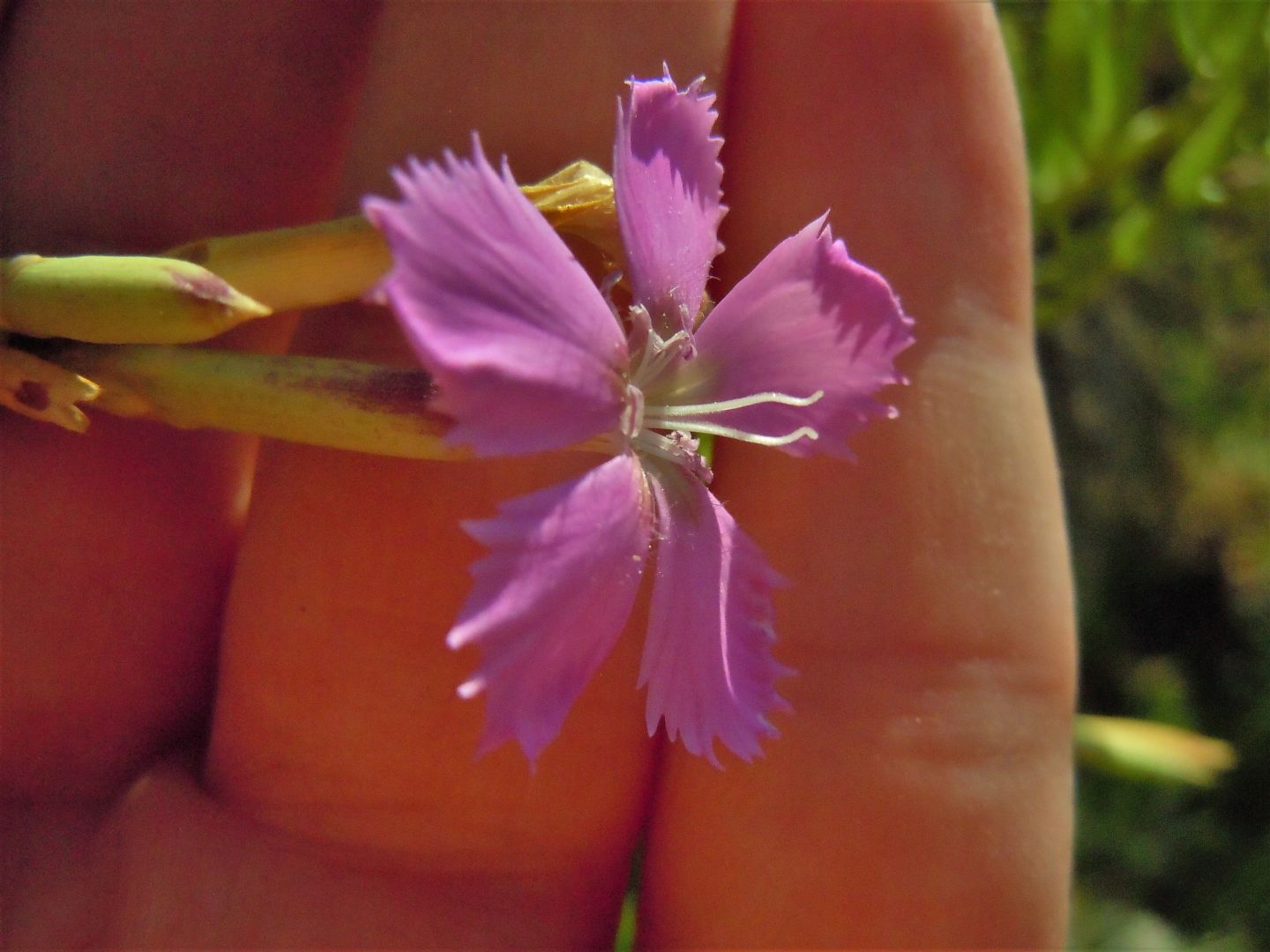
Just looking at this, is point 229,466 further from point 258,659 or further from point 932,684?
point 932,684

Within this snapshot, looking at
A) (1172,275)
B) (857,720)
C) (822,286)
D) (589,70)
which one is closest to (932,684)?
(857,720)

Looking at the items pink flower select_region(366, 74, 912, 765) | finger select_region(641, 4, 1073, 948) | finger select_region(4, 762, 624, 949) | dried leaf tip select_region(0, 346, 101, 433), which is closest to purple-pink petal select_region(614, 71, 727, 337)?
pink flower select_region(366, 74, 912, 765)

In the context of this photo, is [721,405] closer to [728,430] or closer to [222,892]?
[728,430]

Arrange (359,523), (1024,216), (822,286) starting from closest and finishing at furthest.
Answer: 1. (822,286)
2. (359,523)
3. (1024,216)

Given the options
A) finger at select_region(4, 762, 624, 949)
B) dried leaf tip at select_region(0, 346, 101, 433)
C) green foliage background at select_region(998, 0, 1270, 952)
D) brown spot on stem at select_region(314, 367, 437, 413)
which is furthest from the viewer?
green foliage background at select_region(998, 0, 1270, 952)

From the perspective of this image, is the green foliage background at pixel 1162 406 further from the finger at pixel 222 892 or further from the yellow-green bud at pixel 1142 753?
the finger at pixel 222 892

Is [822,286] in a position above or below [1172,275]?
below

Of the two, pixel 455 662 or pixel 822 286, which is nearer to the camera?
pixel 822 286

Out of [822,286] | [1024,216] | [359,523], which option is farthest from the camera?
[1024,216]

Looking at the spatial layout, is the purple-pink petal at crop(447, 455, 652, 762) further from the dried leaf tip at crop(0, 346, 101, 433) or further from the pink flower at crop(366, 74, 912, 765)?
the dried leaf tip at crop(0, 346, 101, 433)
